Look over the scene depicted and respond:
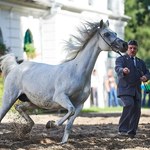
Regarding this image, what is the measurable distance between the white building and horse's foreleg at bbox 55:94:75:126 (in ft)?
44.7

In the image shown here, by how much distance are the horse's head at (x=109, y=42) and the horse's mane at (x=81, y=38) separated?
0.44 ft

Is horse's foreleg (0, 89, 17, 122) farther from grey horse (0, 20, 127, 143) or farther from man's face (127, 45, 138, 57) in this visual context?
man's face (127, 45, 138, 57)

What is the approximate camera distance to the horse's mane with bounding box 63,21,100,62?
12383 mm

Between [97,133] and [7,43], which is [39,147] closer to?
[97,133]

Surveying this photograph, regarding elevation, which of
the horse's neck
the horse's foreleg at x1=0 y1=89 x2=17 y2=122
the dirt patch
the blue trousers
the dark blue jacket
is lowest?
the dirt patch

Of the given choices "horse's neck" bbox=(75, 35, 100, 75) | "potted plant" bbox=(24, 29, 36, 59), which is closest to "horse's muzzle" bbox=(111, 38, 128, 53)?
"horse's neck" bbox=(75, 35, 100, 75)

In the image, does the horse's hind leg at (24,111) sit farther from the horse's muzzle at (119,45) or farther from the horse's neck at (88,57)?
the horse's muzzle at (119,45)

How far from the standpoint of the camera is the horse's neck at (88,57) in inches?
476

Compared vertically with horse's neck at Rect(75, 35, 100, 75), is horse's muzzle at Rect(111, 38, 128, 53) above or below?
above

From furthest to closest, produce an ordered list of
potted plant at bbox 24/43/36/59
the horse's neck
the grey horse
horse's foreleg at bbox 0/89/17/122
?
potted plant at bbox 24/43/36/59, horse's foreleg at bbox 0/89/17/122, the horse's neck, the grey horse

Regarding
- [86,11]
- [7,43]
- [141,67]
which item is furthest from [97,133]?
[86,11]

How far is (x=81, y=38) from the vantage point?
40.8ft

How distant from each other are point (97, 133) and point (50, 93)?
2822mm

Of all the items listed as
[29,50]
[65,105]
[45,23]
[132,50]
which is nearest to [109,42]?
[65,105]
